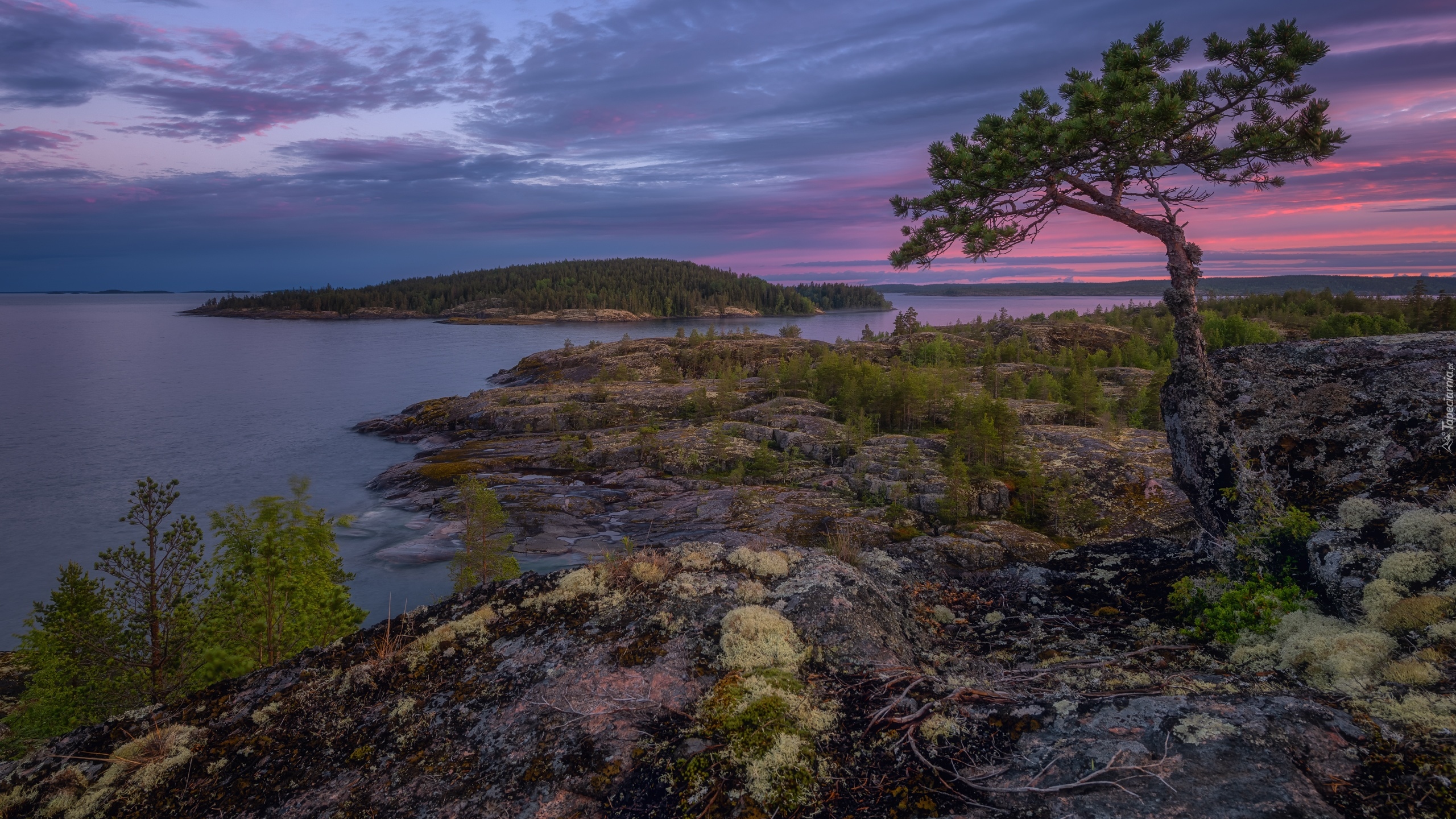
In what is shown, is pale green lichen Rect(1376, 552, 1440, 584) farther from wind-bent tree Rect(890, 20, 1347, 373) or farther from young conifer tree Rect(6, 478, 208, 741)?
young conifer tree Rect(6, 478, 208, 741)

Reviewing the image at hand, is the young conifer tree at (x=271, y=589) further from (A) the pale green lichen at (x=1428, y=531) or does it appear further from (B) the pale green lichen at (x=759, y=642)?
(A) the pale green lichen at (x=1428, y=531)

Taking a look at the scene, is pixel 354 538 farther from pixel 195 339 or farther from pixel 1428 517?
pixel 195 339

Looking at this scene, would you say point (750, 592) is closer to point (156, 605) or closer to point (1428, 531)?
point (1428, 531)

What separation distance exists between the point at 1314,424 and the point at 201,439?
7702 cm

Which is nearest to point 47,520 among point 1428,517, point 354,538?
point 354,538

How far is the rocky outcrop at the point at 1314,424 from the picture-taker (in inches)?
290

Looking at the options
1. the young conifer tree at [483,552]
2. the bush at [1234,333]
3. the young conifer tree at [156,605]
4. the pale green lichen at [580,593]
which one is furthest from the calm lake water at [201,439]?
the bush at [1234,333]

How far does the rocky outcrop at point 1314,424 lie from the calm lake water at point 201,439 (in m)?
22.8

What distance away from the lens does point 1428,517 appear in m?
6.00

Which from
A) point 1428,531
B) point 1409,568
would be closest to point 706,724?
point 1409,568

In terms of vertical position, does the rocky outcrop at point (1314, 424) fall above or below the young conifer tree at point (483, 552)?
above

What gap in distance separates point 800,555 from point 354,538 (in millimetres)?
35186

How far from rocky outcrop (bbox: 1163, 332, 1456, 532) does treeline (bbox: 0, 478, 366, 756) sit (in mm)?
18919

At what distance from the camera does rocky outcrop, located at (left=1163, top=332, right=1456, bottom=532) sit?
7363 millimetres
